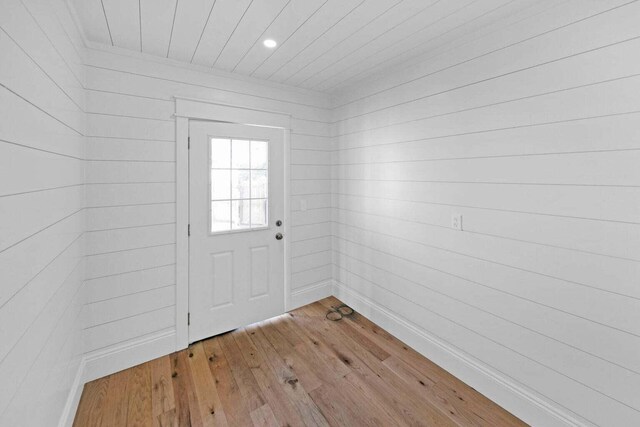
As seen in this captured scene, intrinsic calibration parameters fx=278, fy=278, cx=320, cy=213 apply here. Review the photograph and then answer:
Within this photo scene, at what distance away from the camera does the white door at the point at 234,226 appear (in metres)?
2.43

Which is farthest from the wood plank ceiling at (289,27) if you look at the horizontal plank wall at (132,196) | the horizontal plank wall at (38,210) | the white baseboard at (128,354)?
the white baseboard at (128,354)

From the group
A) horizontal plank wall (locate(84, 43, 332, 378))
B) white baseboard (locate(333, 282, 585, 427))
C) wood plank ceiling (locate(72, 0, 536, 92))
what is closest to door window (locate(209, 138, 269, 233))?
horizontal plank wall (locate(84, 43, 332, 378))

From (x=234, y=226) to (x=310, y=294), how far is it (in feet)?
3.95

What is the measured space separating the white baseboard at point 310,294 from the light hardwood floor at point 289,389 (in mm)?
529

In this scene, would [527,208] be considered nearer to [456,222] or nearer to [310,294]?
[456,222]

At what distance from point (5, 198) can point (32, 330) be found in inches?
21.3

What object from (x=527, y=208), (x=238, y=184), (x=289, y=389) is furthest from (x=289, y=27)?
(x=289, y=389)

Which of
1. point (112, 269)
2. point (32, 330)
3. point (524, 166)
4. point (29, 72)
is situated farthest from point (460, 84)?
point (112, 269)

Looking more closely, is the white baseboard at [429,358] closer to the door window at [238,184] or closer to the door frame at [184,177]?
the door frame at [184,177]

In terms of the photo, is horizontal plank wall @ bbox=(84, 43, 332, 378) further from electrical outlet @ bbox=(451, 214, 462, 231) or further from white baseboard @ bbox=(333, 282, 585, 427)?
electrical outlet @ bbox=(451, 214, 462, 231)

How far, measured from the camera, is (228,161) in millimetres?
2557

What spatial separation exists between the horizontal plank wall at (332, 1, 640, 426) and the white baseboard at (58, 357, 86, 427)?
234 cm

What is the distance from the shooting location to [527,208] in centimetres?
166

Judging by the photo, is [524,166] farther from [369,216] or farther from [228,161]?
[228,161]
